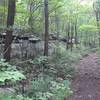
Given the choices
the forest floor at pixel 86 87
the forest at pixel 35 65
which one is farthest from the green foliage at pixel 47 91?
the forest floor at pixel 86 87

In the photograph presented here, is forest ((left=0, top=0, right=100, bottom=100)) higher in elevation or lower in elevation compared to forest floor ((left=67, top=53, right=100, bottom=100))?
higher

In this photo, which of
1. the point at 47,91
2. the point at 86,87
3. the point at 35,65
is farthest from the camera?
the point at 35,65

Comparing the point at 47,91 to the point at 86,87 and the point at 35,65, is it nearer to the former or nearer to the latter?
the point at 86,87

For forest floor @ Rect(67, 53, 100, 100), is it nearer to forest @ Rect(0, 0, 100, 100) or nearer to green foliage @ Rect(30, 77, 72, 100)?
forest @ Rect(0, 0, 100, 100)

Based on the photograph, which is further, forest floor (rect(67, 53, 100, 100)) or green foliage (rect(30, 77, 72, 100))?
forest floor (rect(67, 53, 100, 100))

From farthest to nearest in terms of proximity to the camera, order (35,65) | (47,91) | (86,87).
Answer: (35,65), (86,87), (47,91)

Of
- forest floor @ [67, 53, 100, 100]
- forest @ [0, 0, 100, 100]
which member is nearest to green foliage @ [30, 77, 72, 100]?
forest @ [0, 0, 100, 100]

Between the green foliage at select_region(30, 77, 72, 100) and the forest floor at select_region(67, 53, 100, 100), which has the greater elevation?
the green foliage at select_region(30, 77, 72, 100)

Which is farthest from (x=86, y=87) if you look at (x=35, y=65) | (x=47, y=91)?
(x=35, y=65)

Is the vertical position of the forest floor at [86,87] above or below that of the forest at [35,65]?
below

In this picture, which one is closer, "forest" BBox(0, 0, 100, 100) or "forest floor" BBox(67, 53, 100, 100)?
"forest" BBox(0, 0, 100, 100)

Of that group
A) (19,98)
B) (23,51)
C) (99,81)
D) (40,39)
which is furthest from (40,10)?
(19,98)

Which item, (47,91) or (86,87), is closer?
(47,91)

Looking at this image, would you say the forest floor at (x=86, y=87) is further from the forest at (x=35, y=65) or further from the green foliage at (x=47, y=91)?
the green foliage at (x=47, y=91)
